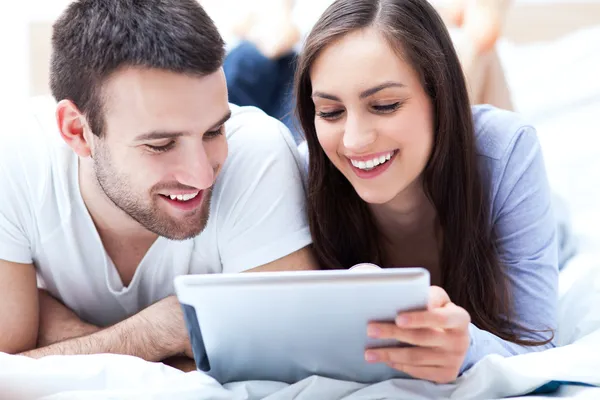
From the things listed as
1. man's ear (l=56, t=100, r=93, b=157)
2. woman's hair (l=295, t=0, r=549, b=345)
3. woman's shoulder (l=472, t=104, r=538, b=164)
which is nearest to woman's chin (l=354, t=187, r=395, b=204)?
woman's hair (l=295, t=0, r=549, b=345)

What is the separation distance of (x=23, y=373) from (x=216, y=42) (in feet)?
2.00

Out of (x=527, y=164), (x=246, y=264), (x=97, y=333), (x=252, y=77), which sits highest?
(x=252, y=77)

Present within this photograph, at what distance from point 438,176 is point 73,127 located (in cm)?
67

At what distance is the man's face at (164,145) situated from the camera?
4.07 ft

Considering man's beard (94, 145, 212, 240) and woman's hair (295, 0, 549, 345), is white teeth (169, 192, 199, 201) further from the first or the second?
woman's hair (295, 0, 549, 345)

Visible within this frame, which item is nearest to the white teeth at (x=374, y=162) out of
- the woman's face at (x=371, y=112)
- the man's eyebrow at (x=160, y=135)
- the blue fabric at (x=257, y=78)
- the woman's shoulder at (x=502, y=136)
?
the woman's face at (x=371, y=112)

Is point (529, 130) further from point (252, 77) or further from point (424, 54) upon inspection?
point (252, 77)

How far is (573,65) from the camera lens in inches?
91.7

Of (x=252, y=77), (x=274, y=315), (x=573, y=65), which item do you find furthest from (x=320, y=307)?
(x=573, y=65)

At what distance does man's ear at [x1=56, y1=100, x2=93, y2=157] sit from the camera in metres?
1.34

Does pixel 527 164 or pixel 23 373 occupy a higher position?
pixel 527 164

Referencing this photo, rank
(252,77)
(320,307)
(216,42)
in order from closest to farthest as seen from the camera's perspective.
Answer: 1. (320,307)
2. (216,42)
3. (252,77)

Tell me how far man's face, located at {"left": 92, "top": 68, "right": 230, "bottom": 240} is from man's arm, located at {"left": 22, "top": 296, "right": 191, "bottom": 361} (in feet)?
0.50

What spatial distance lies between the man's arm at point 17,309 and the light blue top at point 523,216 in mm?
877
